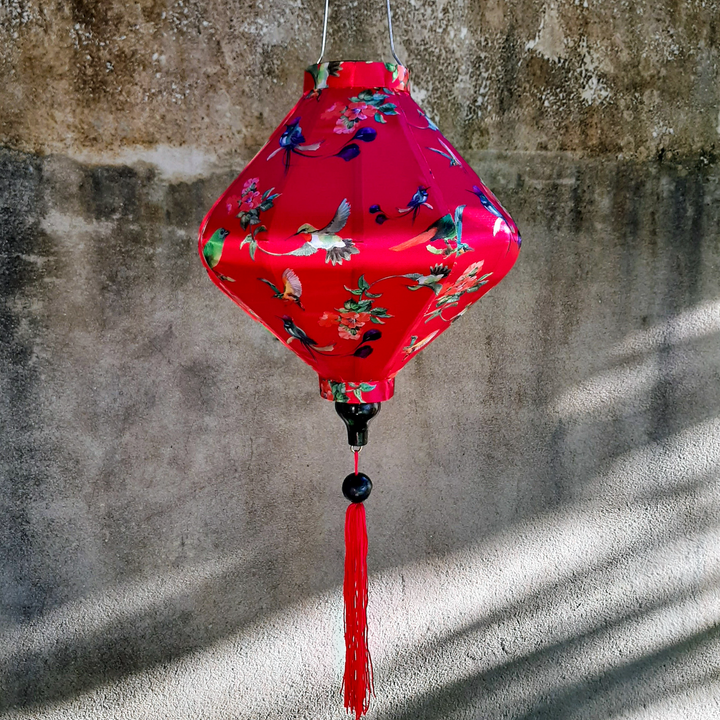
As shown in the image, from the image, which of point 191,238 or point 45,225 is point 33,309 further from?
point 191,238

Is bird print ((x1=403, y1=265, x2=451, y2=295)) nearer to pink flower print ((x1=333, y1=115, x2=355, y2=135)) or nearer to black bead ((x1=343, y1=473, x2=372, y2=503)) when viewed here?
pink flower print ((x1=333, y1=115, x2=355, y2=135))

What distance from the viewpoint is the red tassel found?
126cm

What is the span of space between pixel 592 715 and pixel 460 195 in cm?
215

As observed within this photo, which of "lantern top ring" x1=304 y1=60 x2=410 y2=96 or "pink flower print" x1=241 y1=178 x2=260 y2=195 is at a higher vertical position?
"lantern top ring" x1=304 y1=60 x2=410 y2=96

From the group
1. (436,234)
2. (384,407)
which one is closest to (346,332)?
(436,234)

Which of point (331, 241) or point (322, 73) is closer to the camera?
point (331, 241)

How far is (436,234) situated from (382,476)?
4.15 ft

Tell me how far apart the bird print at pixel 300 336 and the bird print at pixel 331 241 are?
0.14 m

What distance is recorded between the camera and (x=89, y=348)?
171 cm

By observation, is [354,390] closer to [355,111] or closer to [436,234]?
[436,234]

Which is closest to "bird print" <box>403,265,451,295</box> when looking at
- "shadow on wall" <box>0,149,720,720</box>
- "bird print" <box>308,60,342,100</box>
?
"bird print" <box>308,60,342,100</box>

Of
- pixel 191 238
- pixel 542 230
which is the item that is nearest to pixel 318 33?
pixel 191 238

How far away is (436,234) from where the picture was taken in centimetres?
80

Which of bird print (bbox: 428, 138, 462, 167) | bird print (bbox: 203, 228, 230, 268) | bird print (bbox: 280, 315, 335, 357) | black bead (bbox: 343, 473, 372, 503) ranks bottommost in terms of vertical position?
black bead (bbox: 343, 473, 372, 503)
